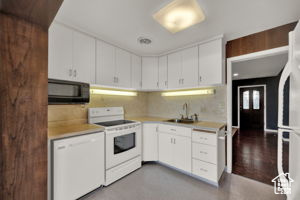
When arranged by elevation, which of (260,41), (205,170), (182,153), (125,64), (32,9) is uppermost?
(260,41)

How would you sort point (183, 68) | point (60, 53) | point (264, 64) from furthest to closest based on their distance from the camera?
point (264, 64) < point (183, 68) < point (60, 53)

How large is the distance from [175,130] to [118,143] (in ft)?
3.33

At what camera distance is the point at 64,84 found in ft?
5.88

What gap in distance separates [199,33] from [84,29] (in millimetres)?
1787

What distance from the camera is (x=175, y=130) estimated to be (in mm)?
2283

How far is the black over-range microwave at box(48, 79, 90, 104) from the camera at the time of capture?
1694 millimetres

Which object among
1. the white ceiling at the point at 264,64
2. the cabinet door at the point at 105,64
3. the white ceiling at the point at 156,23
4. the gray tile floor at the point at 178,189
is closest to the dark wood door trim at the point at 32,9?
the white ceiling at the point at 156,23

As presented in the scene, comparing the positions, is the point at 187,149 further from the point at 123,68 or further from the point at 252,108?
the point at 252,108

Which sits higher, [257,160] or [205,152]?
[205,152]

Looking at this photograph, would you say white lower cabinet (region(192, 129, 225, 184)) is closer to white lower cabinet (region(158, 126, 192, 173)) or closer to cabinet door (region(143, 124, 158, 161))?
white lower cabinet (region(158, 126, 192, 173))

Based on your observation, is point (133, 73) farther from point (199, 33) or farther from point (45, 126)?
point (45, 126)

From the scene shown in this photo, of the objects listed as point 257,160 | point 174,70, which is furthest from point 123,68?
point 257,160

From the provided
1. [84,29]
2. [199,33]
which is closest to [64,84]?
[84,29]

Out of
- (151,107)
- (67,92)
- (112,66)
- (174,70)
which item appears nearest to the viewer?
(67,92)
